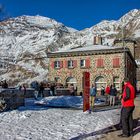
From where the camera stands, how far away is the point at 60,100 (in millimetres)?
30203

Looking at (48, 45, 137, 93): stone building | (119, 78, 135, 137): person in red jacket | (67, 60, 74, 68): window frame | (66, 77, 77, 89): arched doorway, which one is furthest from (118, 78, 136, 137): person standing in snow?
(67, 60, 74, 68): window frame

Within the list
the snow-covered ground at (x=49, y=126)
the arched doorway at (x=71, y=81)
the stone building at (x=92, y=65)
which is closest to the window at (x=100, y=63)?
the stone building at (x=92, y=65)

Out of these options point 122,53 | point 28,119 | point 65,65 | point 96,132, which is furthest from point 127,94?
point 65,65

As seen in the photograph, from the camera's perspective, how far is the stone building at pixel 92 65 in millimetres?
57406

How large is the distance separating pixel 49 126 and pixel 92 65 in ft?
149

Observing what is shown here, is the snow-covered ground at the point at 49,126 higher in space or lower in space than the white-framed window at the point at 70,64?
lower

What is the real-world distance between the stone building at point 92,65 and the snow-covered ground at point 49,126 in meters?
38.7

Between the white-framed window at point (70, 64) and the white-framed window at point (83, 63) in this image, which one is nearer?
the white-framed window at point (83, 63)

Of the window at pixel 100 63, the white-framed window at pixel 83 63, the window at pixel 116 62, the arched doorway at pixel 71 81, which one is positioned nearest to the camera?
the window at pixel 116 62

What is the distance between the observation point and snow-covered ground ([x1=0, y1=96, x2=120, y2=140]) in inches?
492

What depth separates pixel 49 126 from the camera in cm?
1459

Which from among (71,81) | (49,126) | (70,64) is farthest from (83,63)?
(49,126)

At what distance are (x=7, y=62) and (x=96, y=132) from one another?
18045cm

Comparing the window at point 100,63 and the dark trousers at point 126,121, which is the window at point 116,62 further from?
the dark trousers at point 126,121
